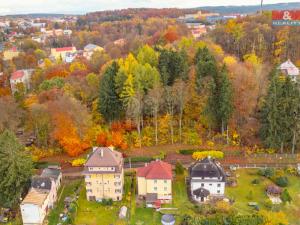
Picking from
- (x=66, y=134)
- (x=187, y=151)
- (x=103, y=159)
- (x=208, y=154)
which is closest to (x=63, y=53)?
(x=66, y=134)

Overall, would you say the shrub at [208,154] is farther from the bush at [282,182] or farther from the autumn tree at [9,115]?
the autumn tree at [9,115]

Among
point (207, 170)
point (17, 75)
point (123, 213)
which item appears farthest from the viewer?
point (17, 75)

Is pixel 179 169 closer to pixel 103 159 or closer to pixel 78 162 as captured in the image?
pixel 103 159

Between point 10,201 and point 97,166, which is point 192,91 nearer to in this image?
point 97,166

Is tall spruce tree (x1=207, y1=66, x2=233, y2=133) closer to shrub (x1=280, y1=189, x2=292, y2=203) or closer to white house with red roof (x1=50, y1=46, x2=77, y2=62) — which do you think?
shrub (x1=280, y1=189, x2=292, y2=203)

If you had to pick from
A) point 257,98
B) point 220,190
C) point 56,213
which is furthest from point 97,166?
point 257,98
